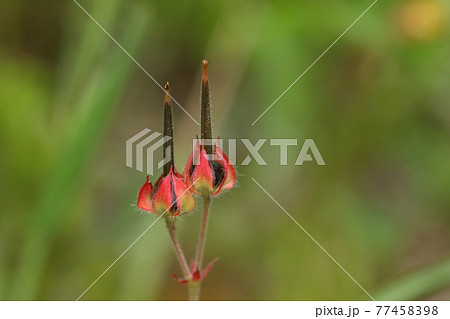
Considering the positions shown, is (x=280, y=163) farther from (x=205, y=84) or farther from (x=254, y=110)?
(x=205, y=84)

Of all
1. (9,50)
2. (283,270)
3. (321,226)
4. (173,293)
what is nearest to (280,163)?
(321,226)
